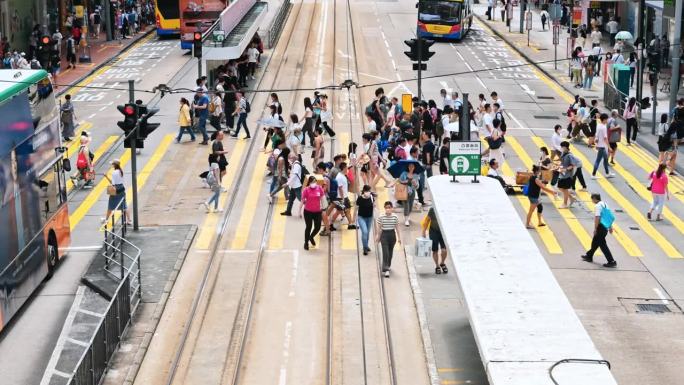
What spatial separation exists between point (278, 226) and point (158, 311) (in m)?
6.63

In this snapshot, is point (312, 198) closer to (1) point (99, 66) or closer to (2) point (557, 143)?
(2) point (557, 143)

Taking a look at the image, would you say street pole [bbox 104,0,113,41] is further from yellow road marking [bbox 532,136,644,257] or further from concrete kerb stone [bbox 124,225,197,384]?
yellow road marking [bbox 532,136,644,257]

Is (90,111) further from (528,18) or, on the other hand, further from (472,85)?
(528,18)

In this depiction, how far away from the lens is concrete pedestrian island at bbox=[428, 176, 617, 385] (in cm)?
1650

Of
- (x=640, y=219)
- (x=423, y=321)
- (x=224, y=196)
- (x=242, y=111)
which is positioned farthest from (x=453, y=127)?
(x=423, y=321)

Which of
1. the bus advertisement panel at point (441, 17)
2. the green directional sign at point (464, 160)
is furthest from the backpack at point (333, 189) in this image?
the bus advertisement panel at point (441, 17)

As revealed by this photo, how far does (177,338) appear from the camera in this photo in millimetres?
22938

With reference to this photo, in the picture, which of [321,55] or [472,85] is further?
[321,55]

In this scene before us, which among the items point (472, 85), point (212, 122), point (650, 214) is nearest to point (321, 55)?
point (472, 85)

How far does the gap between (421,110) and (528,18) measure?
1164 inches

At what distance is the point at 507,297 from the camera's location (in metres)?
19.1

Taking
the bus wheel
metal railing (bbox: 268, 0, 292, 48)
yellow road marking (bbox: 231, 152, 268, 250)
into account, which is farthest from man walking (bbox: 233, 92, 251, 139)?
metal railing (bbox: 268, 0, 292, 48)

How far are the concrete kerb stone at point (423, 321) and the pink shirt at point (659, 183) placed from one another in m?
6.04

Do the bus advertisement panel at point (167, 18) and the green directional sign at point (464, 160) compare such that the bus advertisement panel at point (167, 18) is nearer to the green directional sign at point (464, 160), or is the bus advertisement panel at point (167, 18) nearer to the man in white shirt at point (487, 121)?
the man in white shirt at point (487, 121)
